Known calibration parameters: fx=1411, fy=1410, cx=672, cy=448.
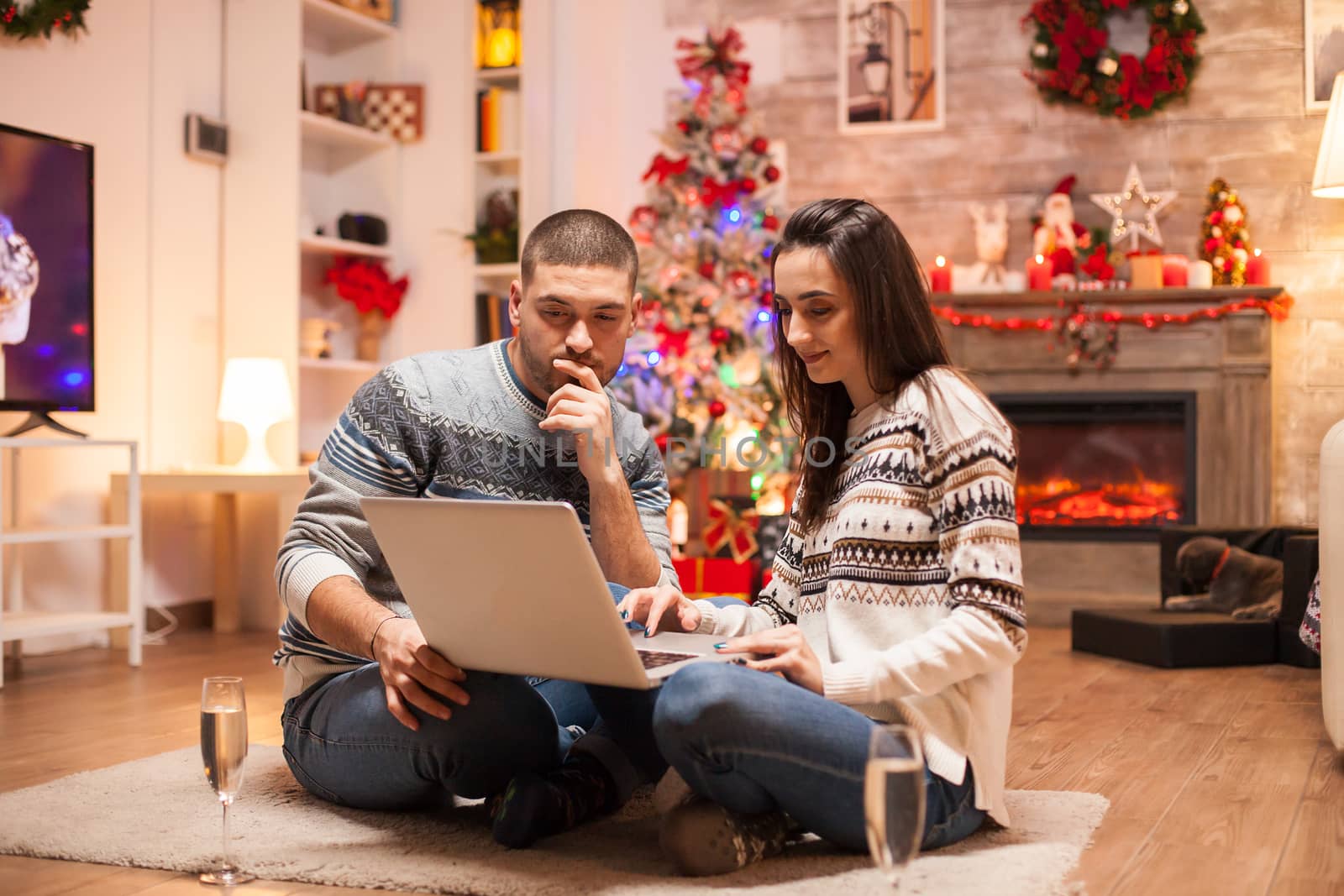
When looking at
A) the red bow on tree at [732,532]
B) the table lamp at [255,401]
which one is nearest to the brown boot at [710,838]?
the table lamp at [255,401]

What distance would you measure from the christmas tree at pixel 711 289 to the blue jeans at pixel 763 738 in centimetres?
361

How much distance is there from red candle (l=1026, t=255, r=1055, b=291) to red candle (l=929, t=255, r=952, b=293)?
311 millimetres

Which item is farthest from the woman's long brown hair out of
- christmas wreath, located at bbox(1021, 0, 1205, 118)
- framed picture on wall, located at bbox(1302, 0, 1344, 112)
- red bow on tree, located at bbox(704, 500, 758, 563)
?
framed picture on wall, located at bbox(1302, 0, 1344, 112)

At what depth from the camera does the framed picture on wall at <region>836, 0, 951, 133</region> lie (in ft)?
19.3

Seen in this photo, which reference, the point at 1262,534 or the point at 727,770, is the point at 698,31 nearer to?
the point at 1262,534

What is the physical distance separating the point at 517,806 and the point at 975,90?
15.1 ft

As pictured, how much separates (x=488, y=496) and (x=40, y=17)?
9.85ft

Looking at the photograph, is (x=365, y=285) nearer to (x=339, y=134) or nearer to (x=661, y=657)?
(x=339, y=134)

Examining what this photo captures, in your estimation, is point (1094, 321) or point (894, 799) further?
point (1094, 321)

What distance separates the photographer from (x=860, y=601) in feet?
5.98

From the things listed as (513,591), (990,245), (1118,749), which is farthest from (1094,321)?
(513,591)

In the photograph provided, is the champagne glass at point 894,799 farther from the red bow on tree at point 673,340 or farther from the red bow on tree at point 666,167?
the red bow on tree at point 666,167

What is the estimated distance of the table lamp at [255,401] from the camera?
4617mm

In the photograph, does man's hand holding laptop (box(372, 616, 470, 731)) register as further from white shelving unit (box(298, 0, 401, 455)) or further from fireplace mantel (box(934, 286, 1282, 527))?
fireplace mantel (box(934, 286, 1282, 527))
